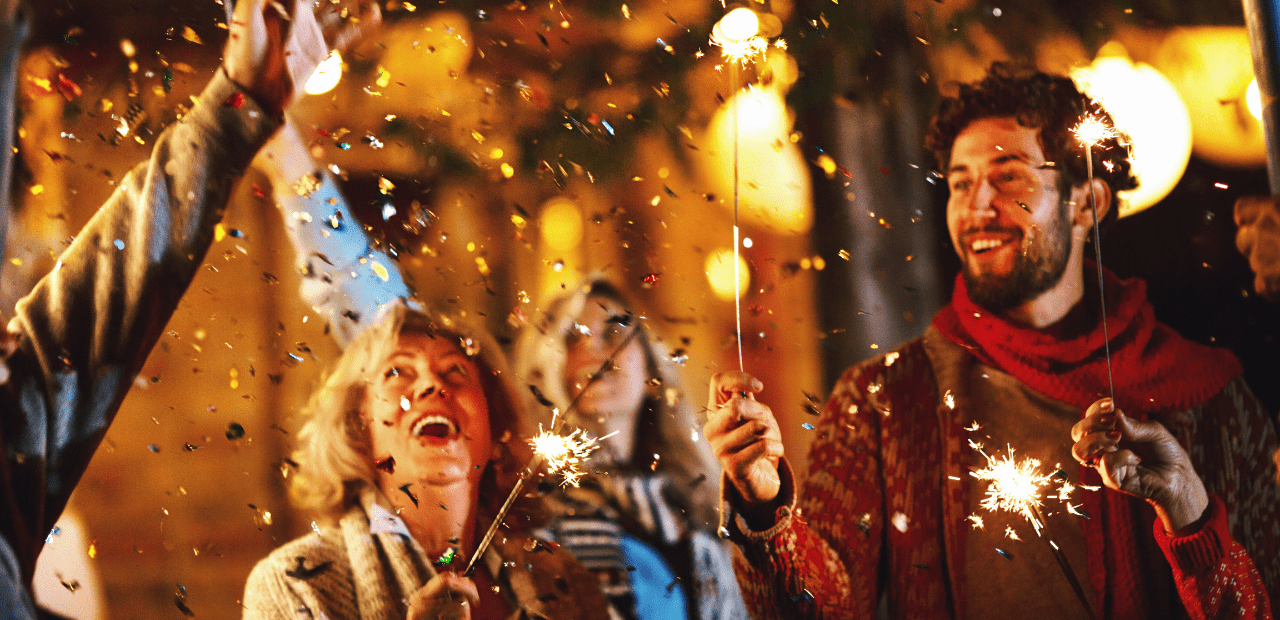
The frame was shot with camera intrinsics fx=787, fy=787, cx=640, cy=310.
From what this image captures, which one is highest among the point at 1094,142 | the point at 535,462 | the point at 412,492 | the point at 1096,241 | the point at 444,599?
the point at 1094,142

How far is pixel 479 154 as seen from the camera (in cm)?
130

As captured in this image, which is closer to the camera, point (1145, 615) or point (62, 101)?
point (1145, 615)

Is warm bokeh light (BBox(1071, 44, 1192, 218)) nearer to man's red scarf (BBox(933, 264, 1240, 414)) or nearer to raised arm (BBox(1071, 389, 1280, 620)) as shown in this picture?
man's red scarf (BBox(933, 264, 1240, 414))

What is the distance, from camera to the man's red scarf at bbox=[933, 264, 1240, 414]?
1187 millimetres

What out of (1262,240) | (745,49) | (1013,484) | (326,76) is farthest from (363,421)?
(1262,240)

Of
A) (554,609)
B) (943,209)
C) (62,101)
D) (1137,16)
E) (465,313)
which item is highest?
(1137,16)

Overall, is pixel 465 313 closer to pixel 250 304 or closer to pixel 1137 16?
pixel 250 304

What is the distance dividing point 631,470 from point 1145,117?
98 centimetres

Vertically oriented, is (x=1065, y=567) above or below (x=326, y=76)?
below

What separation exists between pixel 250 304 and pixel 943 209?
44.4 inches

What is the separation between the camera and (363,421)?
1262 mm

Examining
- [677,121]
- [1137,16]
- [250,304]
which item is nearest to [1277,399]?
[1137,16]

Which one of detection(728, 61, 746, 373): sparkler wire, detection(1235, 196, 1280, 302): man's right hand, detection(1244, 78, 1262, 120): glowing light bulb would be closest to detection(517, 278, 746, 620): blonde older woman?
detection(728, 61, 746, 373): sparkler wire

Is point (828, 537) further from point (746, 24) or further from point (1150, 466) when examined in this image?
point (746, 24)
